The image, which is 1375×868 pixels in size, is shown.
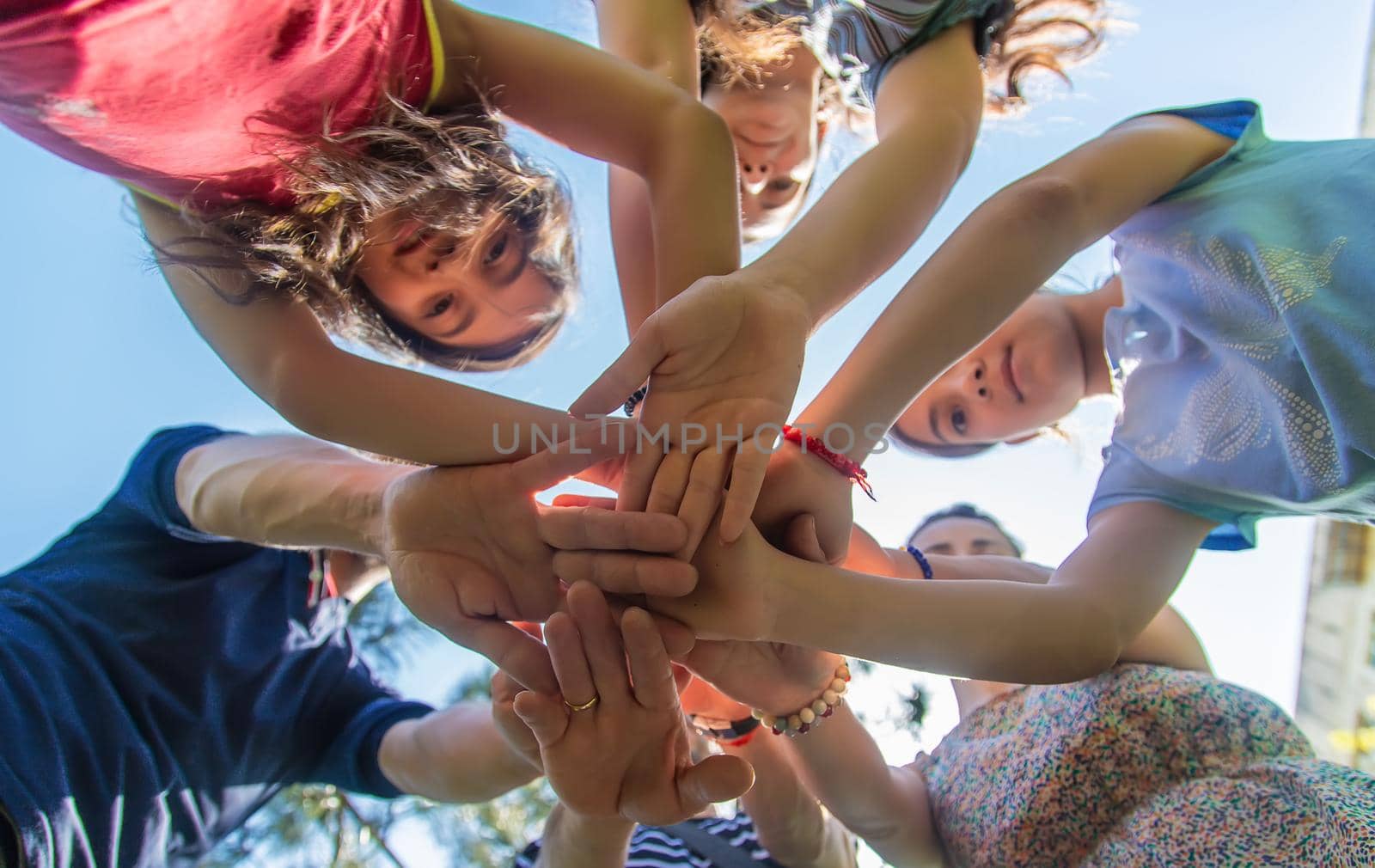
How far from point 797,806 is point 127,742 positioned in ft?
3.15

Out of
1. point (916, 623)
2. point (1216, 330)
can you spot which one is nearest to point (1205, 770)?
point (916, 623)

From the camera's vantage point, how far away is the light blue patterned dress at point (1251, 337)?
2.40ft

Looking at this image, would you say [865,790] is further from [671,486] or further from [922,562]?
[671,486]

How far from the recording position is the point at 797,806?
1004mm

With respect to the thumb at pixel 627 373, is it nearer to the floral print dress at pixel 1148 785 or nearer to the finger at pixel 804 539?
the finger at pixel 804 539

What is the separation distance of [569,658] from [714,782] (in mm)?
196

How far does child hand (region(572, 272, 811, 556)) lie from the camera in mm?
698

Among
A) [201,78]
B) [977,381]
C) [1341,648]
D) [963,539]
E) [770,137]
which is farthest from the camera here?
[1341,648]

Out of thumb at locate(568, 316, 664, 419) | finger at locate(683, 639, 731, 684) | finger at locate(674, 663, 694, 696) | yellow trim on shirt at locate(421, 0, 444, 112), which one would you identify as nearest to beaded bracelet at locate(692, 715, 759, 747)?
finger at locate(674, 663, 694, 696)

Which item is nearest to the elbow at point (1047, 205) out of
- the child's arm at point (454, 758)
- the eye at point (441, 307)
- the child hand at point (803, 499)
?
the child hand at point (803, 499)

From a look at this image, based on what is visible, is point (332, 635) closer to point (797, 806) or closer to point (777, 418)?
point (797, 806)

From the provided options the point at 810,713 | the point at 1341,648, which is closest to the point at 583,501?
the point at 810,713

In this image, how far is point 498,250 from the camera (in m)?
1.13

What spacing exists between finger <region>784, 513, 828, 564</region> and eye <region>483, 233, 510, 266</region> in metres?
0.66
